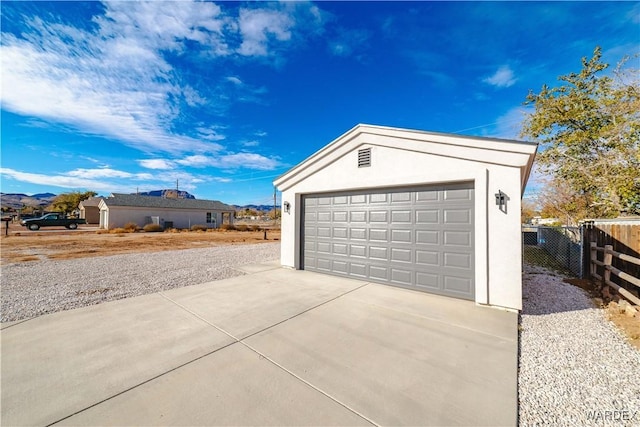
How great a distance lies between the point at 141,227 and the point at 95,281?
25.0 meters

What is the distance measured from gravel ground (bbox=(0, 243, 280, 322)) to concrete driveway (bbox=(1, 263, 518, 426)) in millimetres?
720

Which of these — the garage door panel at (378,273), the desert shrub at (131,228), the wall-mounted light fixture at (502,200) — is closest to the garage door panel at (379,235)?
the garage door panel at (378,273)

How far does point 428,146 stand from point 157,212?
1230 inches

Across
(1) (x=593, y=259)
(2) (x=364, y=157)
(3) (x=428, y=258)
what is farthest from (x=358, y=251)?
(1) (x=593, y=259)

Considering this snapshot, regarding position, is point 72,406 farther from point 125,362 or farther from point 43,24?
point 43,24

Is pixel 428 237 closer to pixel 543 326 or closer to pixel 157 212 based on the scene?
pixel 543 326

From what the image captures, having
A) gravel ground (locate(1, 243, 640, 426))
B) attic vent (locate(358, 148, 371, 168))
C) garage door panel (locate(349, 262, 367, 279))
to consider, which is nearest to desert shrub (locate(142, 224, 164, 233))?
gravel ground (locate(1, 243, 640, 426))

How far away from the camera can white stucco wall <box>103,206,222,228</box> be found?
25.6 m

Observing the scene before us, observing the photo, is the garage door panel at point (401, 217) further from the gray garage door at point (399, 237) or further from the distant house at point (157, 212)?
the distant house at point (157, 212)

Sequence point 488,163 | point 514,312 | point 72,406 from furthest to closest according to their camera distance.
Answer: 1. point 488,163
2. point 514,312
3. point 72,406

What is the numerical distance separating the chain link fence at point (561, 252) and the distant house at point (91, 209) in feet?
161

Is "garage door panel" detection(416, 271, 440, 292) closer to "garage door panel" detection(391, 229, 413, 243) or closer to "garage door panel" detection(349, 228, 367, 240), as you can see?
"garage door panel" detection(391, 229, 413, 243)

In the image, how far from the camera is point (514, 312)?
421 centimetres

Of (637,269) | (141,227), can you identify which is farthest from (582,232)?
(141,227)
